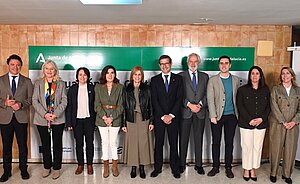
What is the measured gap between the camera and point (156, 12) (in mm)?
3912

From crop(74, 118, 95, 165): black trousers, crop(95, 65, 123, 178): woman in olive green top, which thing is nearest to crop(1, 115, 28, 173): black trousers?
crop(74, 118, 95, 165): black trousers

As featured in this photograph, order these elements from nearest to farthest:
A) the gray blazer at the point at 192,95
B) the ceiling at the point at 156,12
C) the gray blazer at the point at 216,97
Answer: the ceiling at the point at 156,12 → the gray blazer at the point at 216,97 → the gray blazer at the point at 192,95

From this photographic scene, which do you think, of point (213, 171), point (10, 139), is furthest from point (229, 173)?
point (10, 139)

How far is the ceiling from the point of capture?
3.35 meters

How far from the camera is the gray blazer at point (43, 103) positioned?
427cm

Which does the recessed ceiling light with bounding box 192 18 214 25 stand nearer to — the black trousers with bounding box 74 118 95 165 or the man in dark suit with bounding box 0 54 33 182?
the black trousers with bounding box 74 118 95 165

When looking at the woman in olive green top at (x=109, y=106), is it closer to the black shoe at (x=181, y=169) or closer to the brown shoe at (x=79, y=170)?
the brown shoe at (x=79, y=170)

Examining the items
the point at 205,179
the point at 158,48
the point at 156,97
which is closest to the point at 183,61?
the point at 158,48

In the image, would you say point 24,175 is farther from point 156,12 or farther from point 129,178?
point 156,12

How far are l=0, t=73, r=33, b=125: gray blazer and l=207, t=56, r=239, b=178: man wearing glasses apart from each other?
2513 mm

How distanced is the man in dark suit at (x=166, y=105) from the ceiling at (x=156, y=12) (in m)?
0.71

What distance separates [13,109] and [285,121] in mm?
3626

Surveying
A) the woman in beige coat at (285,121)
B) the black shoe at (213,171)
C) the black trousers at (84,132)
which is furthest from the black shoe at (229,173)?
the black trousers at (84,132)

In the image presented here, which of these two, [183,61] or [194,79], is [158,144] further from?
[183,61]
